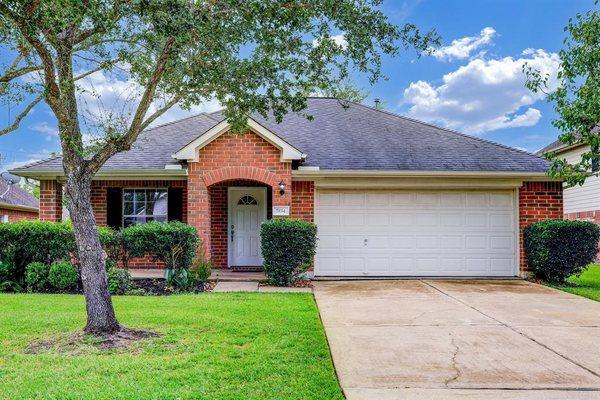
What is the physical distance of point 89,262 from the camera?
6047 millimetres

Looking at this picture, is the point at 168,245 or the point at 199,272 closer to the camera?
the point at 168,245

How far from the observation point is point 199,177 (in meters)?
11.4

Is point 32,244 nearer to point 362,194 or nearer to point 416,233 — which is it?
point 362,194

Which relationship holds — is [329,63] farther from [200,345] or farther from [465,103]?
[465,103]

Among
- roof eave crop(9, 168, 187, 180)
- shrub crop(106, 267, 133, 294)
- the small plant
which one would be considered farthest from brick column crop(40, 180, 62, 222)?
the small plant

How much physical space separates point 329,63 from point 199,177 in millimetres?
5626

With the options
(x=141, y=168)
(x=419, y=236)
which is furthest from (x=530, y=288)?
(x=141, y=168)

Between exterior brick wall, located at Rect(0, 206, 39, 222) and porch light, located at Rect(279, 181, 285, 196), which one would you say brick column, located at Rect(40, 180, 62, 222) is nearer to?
porch light, located at Rect(279, 181, 285, 196)

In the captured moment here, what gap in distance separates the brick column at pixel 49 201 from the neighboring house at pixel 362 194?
0.03 meters

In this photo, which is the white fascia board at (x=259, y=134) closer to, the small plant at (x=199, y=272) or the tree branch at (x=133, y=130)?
the small plant at (x=199, y=272)

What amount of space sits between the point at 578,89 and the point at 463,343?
5.94 metres

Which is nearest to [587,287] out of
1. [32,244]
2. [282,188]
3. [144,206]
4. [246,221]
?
[282,188]

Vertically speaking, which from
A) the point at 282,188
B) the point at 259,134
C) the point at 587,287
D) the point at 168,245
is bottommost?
the point at 587,287

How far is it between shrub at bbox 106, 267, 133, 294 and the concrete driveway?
13.2 ft
